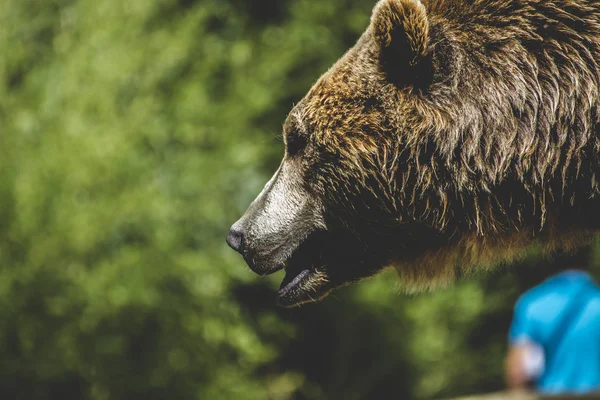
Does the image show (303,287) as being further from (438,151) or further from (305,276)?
(438,151)

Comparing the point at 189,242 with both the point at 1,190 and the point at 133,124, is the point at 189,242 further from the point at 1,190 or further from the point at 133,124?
the point at 1,190

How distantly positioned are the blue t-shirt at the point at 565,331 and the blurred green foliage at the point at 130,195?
5.00 ft

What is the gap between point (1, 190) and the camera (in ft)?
22.5

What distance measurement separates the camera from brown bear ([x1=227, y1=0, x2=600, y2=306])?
2859 millimetres

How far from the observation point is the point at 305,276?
3.33m

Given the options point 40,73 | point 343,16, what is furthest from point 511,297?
point 40,73

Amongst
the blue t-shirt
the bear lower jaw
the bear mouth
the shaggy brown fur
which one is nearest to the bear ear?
the shaggy brown fur

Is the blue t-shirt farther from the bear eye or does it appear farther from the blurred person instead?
the bear eye

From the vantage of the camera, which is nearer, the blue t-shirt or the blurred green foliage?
the blue t-shirt

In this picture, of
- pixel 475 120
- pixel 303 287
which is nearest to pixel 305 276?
pixel 303 287

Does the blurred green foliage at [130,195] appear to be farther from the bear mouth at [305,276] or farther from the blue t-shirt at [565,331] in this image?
the bear mouth at [305,276]

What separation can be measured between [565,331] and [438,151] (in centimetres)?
296

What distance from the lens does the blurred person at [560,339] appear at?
5398 mm

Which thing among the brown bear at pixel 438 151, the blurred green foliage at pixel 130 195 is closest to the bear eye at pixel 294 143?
the brown bear at pixel 438 151
